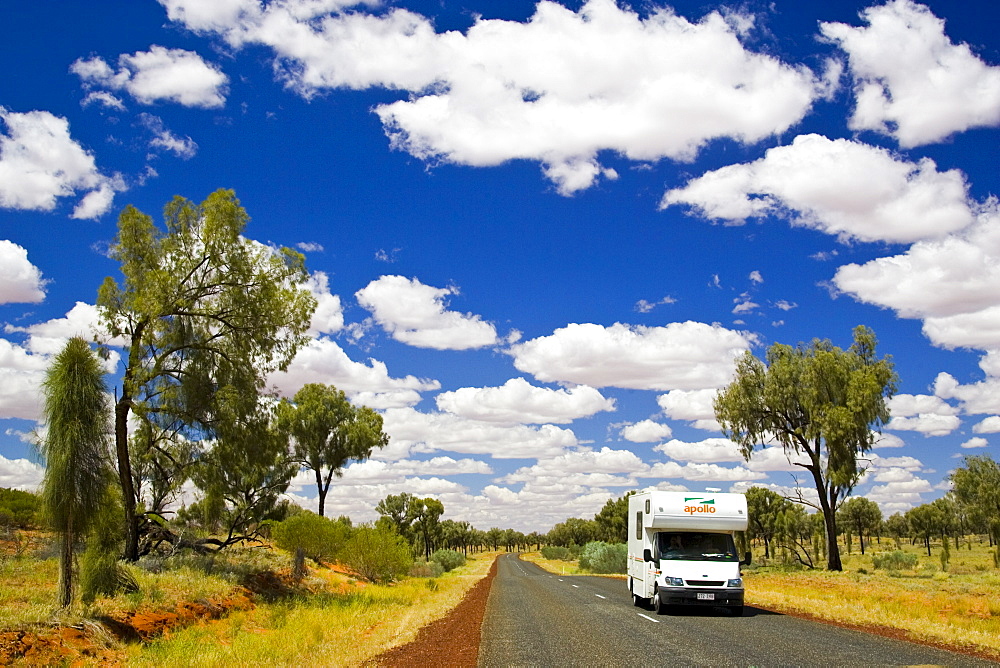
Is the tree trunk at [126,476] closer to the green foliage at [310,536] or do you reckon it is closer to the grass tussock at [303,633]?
the grass tussock at [303,633]

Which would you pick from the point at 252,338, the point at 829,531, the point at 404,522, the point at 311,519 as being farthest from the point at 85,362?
the point at 404,522

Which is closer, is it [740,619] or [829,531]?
[740,619]

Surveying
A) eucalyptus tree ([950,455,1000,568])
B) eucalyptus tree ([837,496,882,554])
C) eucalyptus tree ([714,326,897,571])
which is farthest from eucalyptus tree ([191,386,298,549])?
eucalyptus tree ([837,496,882,554])

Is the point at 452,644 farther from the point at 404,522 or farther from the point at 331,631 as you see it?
the point at 404,522

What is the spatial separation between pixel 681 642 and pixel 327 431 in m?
37.4

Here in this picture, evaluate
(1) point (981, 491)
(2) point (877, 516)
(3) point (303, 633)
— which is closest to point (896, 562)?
(1) point (981, 491)

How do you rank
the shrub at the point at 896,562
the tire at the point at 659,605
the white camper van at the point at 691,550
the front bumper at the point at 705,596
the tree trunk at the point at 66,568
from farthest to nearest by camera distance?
the shrub at the point at 896,562 → the tire at the point at 659,605 → the white camper van at the point at 691,550 → the front bumper at the point at 705,596 → the tree trunk at the point at 66,568

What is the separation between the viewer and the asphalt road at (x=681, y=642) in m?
11.5

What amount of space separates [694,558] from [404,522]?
66851mm

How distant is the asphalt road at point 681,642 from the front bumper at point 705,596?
370 mm

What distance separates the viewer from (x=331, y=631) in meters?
17.3

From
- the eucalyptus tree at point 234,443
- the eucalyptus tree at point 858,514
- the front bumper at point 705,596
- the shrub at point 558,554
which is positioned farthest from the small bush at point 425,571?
the eucalyptus tree at point 858,514

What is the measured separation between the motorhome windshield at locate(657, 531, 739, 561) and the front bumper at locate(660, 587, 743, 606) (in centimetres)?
94

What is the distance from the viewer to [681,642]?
531 inches
